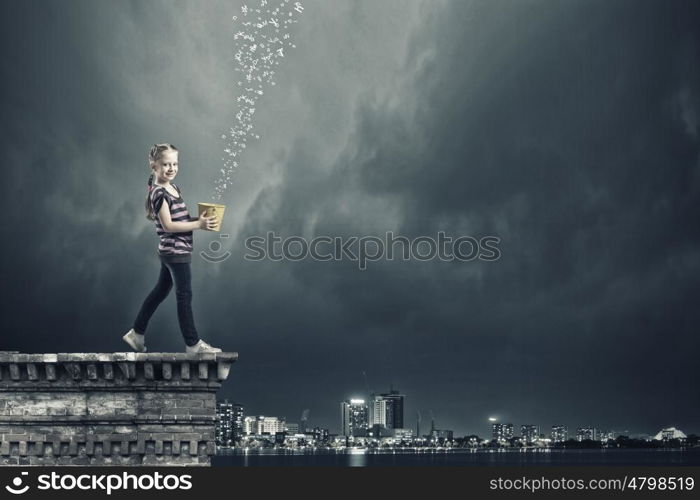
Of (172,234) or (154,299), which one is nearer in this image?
(172,234)

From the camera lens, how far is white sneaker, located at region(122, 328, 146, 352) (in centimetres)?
1981

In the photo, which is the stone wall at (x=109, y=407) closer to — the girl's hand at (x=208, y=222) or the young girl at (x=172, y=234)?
the young girl at (x=172, y=234)

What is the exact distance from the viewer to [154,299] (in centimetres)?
1961

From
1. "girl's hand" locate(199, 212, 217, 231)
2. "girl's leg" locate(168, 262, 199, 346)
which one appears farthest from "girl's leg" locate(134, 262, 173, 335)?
"girl's hand" locate(199, 212, 217, 231)

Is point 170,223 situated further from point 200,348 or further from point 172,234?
point 200,348

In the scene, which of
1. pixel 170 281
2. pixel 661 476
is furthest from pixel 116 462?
pixel 661 476

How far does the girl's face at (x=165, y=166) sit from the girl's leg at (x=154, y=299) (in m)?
1.84

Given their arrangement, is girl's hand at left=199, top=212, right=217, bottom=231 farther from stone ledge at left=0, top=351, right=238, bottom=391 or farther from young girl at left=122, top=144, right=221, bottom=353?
stone ledge at left=0, top=351, right=238, bottom=391

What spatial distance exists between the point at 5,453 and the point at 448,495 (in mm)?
9333

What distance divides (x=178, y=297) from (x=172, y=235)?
129 centimetres

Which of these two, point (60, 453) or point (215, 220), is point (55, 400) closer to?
point (60, 453)

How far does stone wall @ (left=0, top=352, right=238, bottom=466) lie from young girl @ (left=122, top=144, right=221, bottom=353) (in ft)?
2.80

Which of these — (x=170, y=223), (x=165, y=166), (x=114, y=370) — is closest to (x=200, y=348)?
(x=114, y=370)

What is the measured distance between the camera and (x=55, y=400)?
19.8 m
